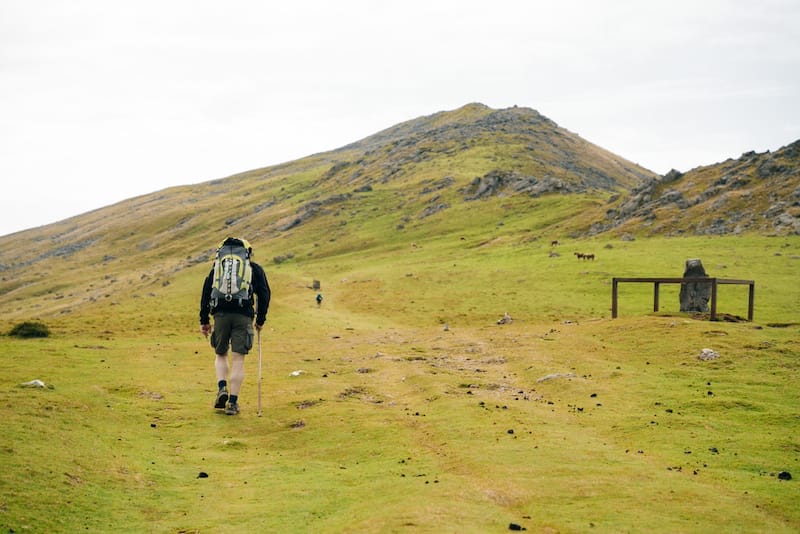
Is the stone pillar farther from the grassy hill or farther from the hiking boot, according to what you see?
the hiking boot

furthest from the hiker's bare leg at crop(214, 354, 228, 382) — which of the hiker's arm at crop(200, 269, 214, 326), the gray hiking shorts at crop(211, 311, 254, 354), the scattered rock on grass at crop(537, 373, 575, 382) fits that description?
the scattered rock on grass at crop(537, 373, 575, 382)

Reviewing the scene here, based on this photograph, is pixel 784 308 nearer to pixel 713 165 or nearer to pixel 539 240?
pixel 539 240

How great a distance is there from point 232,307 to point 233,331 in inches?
27.3

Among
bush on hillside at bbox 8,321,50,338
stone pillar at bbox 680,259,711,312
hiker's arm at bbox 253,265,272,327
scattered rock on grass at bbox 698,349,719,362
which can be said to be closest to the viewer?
→ hiker's arm at bbox 253,265,272,327

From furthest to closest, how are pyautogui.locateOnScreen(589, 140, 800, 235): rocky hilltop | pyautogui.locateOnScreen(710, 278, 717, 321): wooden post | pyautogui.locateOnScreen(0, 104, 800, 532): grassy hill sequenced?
pyautogui.locateOnScreen(589, 140, 800, 235): rocky hilltop < pyautogui.locateOnScreen(710, 278, 717, 321): wooden post < pyautogui.locateOnScreen(0, 104, 800, 532): grassy hill

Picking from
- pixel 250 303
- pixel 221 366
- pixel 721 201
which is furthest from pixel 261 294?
pixel 721 201

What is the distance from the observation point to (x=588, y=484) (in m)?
12.5

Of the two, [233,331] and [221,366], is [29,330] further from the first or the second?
[233,331]

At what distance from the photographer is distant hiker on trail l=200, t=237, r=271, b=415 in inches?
737

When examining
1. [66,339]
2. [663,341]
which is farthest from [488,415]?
[66,339]

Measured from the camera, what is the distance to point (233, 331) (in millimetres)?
18891

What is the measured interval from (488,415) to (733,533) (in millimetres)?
8403

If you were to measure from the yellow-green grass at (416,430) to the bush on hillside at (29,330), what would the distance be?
156cm

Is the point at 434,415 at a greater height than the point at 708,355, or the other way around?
the point at 708,355
